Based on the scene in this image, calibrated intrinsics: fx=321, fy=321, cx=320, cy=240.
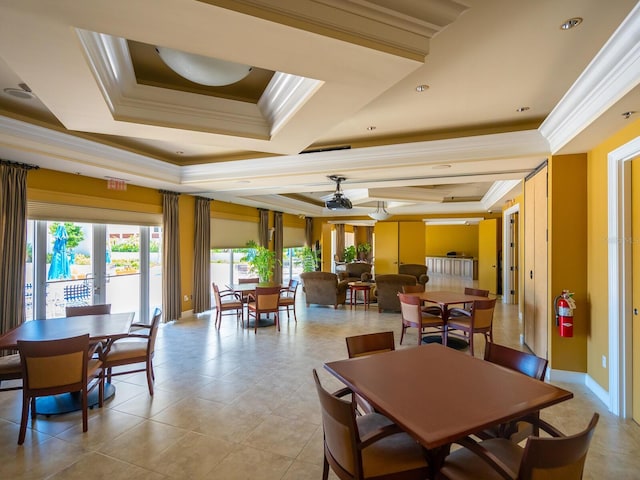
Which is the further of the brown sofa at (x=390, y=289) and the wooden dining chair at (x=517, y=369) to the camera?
the brown sofa at (x=390, y=289)

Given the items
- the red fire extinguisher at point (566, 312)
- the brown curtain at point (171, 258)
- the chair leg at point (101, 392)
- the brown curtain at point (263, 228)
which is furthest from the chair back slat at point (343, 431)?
the brown curtain at point (263, 228)

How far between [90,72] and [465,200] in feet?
31.6

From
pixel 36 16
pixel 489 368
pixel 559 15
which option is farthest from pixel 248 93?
pixel 489 368

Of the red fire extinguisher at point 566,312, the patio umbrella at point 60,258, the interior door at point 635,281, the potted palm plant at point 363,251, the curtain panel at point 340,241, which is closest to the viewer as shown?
the interior door at point 635,281

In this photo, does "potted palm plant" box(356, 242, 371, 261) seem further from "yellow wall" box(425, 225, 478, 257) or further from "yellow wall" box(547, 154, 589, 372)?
"yellow wall" box(547, 154, 589, 372)

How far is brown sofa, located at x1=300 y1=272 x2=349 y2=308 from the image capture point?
7707 millimetres

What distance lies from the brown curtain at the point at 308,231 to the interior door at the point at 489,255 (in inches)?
239

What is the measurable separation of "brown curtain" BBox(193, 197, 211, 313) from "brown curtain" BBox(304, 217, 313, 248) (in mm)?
5645

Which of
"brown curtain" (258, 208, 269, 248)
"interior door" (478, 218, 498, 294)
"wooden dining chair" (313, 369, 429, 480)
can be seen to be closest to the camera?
"wooden dining chair" (313, 369, 429, 480)

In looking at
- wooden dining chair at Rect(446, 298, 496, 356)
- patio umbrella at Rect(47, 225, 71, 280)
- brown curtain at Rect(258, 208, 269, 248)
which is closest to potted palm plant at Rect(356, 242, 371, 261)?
brown curtain at Rect(258, 208, 269, 248)

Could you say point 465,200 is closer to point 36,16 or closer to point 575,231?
point 575,231

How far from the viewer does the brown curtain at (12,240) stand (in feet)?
12.6

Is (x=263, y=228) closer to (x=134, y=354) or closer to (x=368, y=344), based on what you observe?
(x=134, y=354)

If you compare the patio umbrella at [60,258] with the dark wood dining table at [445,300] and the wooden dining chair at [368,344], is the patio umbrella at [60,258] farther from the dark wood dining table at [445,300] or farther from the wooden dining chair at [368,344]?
the dark wood dining table at [445,300]
